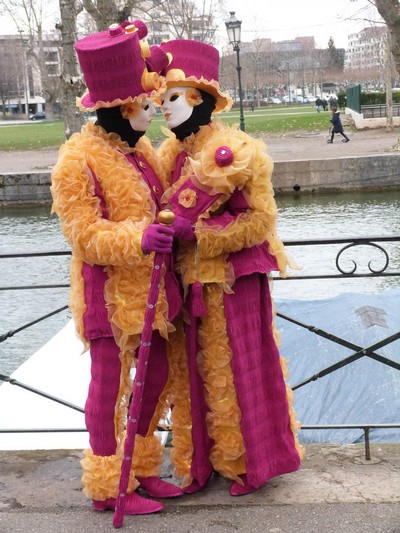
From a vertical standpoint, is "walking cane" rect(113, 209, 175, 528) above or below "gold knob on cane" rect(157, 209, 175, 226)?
below

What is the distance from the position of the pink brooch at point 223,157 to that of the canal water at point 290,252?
13.1ft

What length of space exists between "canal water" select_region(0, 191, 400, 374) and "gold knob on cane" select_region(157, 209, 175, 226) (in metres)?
3.96

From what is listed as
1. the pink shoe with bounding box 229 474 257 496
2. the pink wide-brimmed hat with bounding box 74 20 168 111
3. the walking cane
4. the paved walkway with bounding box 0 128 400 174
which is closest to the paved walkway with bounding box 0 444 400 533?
the pink shoe with bounding box 229 474 257 496

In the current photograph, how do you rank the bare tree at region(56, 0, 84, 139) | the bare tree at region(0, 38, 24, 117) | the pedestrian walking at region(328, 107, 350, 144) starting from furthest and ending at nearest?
the bare tree at region(0, 38, 24, 117)
the pedestrian walking at region(328, 107, 350, 144)
the bare tree at region(56, 0, 84, 139)

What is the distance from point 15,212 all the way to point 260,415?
17260mm

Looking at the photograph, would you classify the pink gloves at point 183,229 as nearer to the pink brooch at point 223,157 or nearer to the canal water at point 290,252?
the pink brooch at point 223,157

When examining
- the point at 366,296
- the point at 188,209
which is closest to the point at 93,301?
the point at 188,209

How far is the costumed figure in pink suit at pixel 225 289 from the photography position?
2902mm

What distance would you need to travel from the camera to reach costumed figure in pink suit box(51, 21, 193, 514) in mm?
2807

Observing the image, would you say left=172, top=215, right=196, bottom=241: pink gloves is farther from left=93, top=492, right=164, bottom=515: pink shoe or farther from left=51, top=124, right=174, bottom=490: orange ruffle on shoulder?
left=93, top=492, right=164, bottom=515: pink shoe

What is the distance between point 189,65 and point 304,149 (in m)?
21.0

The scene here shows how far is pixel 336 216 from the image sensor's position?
55.8ft

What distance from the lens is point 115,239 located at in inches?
109

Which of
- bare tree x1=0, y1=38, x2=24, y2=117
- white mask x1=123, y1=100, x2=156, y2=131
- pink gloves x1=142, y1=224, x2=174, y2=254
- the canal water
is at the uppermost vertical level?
bare tree x1=0, y1=38, x2=24, y2=117
